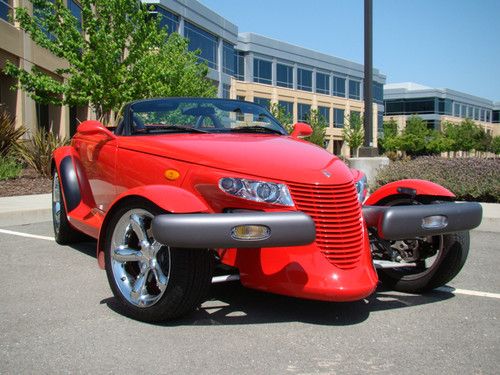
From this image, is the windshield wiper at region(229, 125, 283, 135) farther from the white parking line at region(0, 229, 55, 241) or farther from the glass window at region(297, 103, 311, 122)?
the glass window at region(297, 103, 311, 122)

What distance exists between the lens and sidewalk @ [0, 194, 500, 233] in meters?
8.88

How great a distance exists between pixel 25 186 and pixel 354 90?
6990cm

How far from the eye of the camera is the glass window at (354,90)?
3078 inches

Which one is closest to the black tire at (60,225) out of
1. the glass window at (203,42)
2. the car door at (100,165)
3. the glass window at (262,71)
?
the car door at (100,165)

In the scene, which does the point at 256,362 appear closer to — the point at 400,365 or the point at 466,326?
the point at 400,365

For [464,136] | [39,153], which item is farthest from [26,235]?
[464,136]

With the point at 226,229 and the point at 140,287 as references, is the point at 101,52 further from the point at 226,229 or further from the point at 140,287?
the point at 226,229

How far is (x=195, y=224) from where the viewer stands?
3.29 metres

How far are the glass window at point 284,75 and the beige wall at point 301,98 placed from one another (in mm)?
918

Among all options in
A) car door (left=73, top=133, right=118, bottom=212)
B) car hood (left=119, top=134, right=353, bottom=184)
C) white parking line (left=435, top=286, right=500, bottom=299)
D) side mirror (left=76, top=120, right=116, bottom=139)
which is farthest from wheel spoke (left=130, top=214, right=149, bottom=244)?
white parking line (left=435, top=286, right=500, bottom=299)

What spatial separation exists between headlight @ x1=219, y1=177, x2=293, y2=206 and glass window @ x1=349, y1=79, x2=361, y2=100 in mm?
76582

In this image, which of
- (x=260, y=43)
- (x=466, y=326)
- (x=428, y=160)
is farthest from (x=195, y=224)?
(x=260, y=43)

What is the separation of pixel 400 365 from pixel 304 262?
2.77 ft

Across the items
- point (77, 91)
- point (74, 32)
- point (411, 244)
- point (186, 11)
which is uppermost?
point (186, 11)
